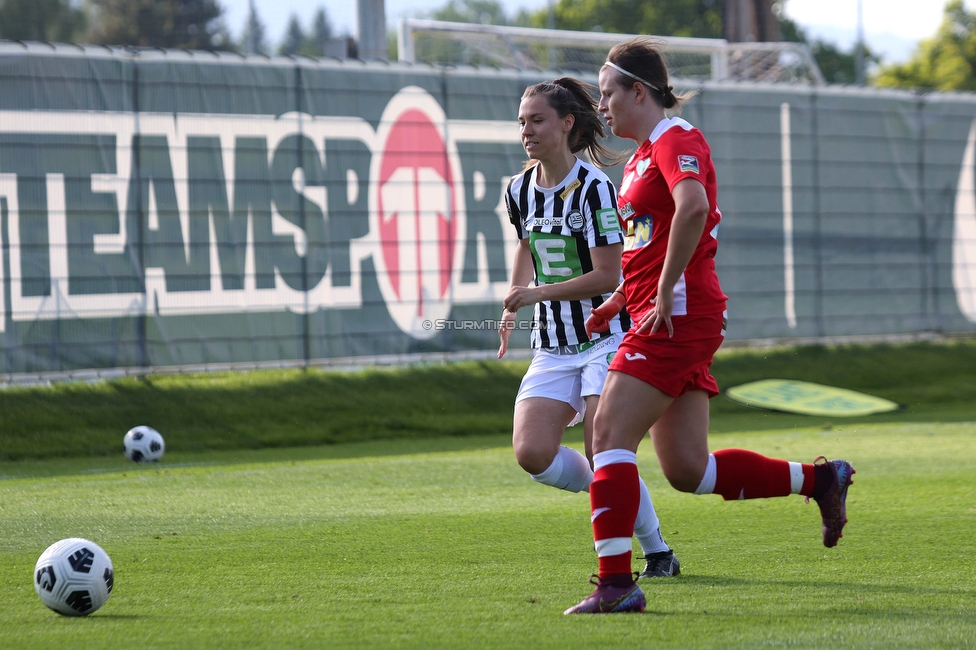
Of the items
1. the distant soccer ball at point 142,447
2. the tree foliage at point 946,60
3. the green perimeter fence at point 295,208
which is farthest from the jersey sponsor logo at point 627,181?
the tree foliage at point 946,60

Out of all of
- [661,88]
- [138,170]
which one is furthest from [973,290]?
[661,88]

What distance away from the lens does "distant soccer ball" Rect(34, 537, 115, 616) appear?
4273 millimetres

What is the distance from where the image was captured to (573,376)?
5164 mm

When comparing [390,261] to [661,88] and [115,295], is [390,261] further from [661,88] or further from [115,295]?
[661,88]

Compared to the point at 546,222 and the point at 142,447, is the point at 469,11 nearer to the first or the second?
the point at 142,447

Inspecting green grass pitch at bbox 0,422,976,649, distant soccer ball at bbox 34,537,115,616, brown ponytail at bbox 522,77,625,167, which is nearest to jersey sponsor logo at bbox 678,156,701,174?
brown ponytail at bbox 522,77,625,167

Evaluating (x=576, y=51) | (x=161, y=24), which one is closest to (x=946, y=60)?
(x=576, y=51)

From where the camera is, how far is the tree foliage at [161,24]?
5241 centimetres

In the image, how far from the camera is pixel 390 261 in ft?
45.0

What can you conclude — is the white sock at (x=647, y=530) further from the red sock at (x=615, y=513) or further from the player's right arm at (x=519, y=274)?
the player's right arm at (x=519, y=274)

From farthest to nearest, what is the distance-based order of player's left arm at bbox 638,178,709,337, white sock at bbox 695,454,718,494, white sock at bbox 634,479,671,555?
white sock at bbox 634,479,671,555 < white sock at bbox 695,454,718,494 < player's left arm at bbox 638,178,709,337

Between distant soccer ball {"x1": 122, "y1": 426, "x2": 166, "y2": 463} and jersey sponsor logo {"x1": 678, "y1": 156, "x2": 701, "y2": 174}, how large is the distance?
7.29 m

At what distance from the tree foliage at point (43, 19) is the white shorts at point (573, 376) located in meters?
50.5

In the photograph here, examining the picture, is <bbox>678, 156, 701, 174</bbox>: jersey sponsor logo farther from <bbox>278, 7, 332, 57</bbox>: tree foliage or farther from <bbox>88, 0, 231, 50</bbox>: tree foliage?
<bbox>278, 7, 332, 57</bbox>: tree foliage
